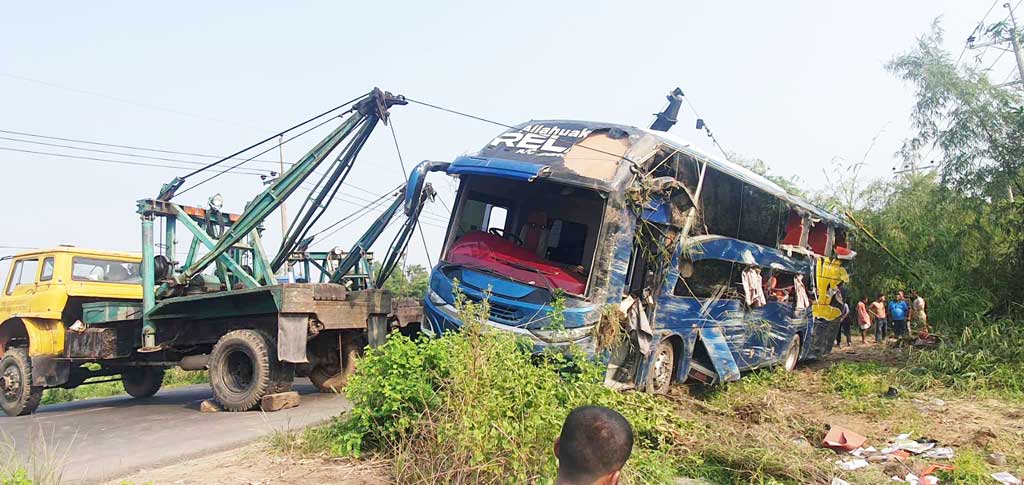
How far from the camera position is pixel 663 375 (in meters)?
8.51

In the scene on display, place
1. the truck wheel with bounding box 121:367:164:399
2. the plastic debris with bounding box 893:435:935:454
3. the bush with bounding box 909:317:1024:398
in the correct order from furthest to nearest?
the truck wheel with bounding box 121:367:164:399
the bush with bounding box 909:317:1024:398
the plastic debris with bounding box 893:435:935:454

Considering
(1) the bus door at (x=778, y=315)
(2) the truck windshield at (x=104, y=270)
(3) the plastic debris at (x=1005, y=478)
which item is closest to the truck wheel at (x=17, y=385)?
(2) the truck windshield at (x=104, y=270)

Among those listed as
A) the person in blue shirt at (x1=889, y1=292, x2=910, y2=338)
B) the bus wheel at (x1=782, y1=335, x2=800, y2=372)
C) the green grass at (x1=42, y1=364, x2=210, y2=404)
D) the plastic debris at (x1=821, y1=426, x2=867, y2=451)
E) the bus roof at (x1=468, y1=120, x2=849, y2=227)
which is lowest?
the green grass at (x1=42, y1=364, x2=210, y2=404)

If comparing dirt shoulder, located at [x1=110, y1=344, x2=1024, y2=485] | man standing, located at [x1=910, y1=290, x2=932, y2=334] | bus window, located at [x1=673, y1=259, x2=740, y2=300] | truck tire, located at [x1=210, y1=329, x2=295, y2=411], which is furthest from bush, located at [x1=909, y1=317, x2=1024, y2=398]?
truck tire, located at [x1=210, y1=329, x2=295, y2=411]

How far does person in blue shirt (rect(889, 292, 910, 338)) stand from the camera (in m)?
15.0

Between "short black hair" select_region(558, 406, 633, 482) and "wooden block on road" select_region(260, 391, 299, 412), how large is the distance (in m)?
7.36

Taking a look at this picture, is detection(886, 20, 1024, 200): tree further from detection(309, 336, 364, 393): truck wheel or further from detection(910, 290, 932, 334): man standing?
detection(309, 336, 364, 393): truck wheel

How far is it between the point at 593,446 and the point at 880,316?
16061mm

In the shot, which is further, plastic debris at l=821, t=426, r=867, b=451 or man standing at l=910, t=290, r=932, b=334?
man standing at l=910, t=290, r=932, b=334

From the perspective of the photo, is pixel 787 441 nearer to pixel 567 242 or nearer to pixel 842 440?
pixel 842 440

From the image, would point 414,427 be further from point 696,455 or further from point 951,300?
point 951,300

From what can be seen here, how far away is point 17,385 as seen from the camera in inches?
417

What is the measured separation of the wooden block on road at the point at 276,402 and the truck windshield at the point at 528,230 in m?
2.96

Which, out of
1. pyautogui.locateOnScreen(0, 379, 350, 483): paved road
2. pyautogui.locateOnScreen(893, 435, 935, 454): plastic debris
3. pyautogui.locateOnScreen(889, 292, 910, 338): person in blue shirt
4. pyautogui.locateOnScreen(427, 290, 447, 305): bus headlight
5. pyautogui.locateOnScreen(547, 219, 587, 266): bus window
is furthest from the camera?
pyautogui.locateOnScreen(889, 292, 910, 338): person in blue shirt
